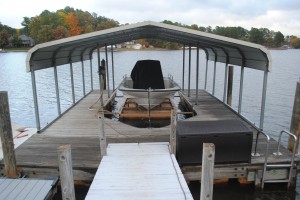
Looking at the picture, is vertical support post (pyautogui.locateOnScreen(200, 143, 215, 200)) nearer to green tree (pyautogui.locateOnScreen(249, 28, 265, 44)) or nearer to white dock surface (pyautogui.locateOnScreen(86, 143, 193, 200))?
white dock surface (pyautogui.locateOnScreen(86, 143, 193, 200))

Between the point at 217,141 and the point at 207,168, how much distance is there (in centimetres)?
257

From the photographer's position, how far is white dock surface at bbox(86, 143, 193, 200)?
476cm

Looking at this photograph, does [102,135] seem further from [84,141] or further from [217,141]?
[217,141]

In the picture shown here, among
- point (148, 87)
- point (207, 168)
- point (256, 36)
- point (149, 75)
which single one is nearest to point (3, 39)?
point (256, 36)

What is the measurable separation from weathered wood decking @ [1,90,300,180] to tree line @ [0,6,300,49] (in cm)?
6448

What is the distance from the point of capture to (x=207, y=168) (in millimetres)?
3506

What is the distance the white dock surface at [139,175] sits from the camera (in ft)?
15.6

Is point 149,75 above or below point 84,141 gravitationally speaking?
above

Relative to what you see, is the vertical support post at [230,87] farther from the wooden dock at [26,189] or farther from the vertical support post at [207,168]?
the vertical support post at [207,168]

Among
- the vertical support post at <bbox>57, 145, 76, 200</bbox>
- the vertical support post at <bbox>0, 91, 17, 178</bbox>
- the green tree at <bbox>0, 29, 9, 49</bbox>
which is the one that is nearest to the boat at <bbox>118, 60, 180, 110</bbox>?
the vertical support post at <bbox>0, 91, 17, 178</bbox>

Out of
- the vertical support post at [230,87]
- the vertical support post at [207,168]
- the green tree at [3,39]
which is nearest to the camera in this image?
the vertical support post at [207,168]

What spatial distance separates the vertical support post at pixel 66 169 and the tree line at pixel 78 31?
2775 inches

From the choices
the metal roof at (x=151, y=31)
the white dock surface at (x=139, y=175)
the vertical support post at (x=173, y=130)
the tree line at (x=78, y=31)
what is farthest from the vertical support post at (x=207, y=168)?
the tree line at (x=78, y=31)

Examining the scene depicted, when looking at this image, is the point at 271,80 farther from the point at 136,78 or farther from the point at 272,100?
the point at 136,78
